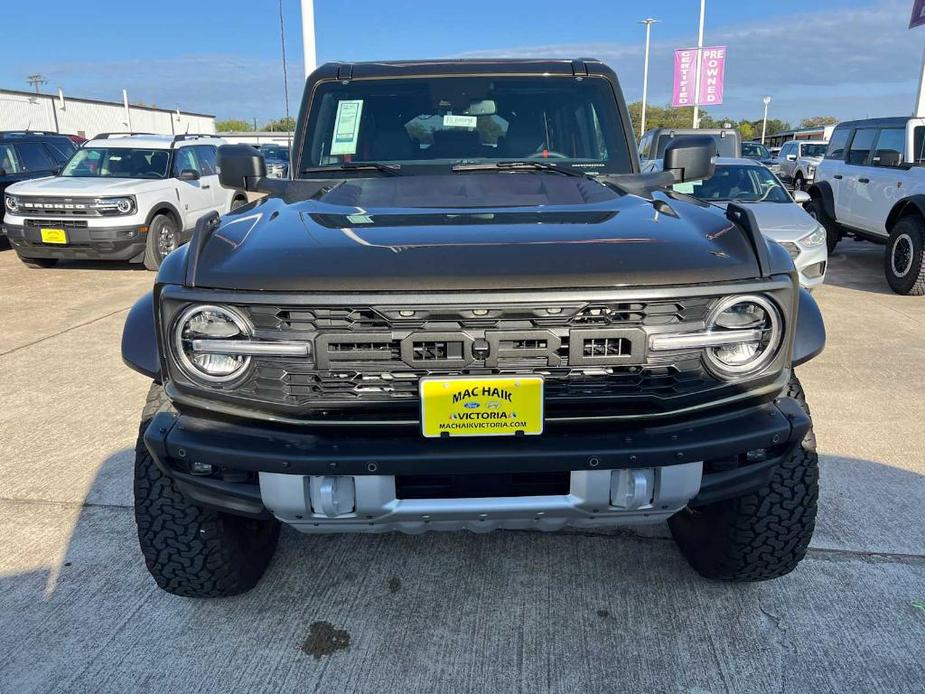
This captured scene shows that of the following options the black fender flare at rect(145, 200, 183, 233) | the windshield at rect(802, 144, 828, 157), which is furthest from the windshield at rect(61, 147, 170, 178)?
the windshield at rect(802, 144, 828, 157)

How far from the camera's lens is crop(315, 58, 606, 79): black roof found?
3.49m

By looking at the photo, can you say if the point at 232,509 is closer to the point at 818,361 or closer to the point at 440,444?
the point at 440,444

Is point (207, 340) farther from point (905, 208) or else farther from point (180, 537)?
point (905, 208)

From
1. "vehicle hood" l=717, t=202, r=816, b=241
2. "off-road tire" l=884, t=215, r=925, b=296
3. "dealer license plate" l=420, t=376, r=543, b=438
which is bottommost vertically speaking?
"off-road tire" l=884, t=215, r=925, b=296

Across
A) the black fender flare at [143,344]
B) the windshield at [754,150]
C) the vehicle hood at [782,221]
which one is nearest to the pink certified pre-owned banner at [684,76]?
the windshield at [754,150]

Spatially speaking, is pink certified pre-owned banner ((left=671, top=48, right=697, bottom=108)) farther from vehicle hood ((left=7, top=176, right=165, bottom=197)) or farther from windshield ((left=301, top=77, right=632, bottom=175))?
windshield ((left=301, top=77, right=632, bottom=175))

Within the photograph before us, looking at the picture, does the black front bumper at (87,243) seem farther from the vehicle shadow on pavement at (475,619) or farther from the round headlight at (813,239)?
the round headlight at (813,239)

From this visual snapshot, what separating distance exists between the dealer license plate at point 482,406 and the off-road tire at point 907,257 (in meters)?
7.39

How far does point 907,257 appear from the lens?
7941 mm

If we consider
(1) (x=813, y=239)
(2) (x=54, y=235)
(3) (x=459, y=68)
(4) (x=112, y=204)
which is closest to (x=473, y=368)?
(3) (x=459, y=68)

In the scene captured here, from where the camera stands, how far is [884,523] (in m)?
3.08

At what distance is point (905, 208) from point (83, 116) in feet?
186

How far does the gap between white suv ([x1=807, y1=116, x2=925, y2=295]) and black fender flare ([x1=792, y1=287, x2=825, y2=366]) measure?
651 centimetres

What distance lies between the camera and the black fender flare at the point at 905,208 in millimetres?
7660
